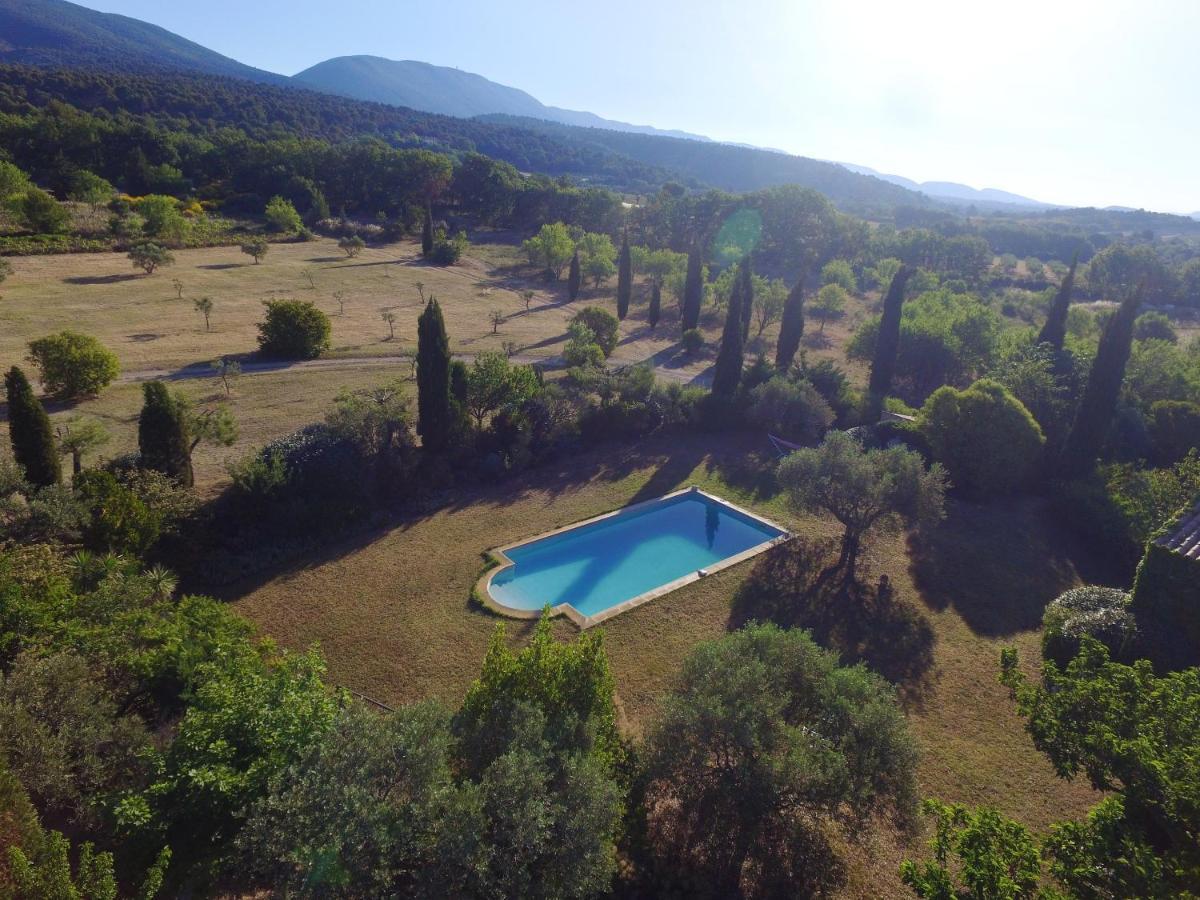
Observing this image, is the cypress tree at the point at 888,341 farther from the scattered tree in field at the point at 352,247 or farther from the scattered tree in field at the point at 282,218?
the scattered tree in field at the point at 282,218

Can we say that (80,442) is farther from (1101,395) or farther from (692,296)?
(692,296)

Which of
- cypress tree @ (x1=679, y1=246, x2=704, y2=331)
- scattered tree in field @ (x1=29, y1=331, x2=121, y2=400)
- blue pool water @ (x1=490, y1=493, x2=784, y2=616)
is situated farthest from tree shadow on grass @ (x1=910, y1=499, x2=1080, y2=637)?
scattered tree in field @ (x1=29, y1=331, x2=121, y2=400)

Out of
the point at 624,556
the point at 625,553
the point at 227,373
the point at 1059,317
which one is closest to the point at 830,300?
the point at 1059,317

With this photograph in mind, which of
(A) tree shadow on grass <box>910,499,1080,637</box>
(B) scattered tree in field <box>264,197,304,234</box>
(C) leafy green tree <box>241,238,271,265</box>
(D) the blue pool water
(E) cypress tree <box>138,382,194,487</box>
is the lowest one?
(D) the blue pool water

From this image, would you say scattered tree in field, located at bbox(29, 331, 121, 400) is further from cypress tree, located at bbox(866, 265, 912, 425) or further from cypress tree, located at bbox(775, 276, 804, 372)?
cypress tree, located at bbox(866, 265, 912, 425)

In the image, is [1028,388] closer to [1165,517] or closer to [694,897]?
[1165,517]

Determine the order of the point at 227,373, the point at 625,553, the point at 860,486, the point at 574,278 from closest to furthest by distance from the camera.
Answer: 1. the point at 860,486
2. the point at 625,553
3. the point at 227,373
4. the point at 574,278

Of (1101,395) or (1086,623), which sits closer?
(1086,623)

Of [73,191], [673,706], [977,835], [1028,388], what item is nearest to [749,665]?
[673,706]
